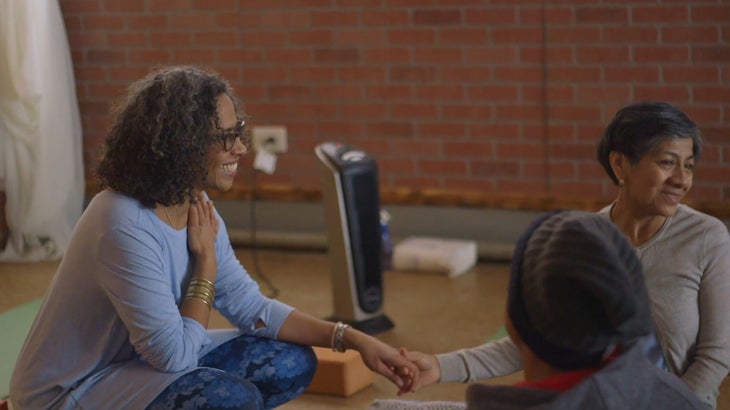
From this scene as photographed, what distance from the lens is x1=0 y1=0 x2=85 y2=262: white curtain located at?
5125 mm

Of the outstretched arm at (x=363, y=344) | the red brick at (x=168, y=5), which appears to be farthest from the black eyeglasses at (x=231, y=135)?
the red brick at (x=168, y=5)

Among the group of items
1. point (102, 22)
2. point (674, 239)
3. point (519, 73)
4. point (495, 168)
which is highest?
point (102, 22)

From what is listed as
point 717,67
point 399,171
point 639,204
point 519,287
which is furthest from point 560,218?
point 399,171

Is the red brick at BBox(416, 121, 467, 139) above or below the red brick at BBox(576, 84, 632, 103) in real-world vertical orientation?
below

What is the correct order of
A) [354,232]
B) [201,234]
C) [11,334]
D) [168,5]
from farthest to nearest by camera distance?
[168,5], [11,334], [354,232], [201,234]

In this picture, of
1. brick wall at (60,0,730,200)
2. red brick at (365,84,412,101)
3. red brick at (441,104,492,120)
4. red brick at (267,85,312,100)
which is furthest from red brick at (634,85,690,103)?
red brick at (267,85,312,100)

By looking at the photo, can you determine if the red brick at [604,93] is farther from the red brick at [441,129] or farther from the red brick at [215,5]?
the red brick at [215,5]

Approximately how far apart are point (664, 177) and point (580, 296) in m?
1.05

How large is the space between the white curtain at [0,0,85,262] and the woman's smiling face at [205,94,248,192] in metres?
2.96

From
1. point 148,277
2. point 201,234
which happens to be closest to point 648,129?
point 201,234

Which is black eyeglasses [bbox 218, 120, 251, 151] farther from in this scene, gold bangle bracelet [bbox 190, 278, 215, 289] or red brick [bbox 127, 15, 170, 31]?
red brick [bbox 127, 15, 170, 31]

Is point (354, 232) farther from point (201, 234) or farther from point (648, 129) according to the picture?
point (648, 129)

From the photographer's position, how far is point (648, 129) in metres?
2.39

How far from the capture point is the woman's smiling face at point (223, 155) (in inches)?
96.1
